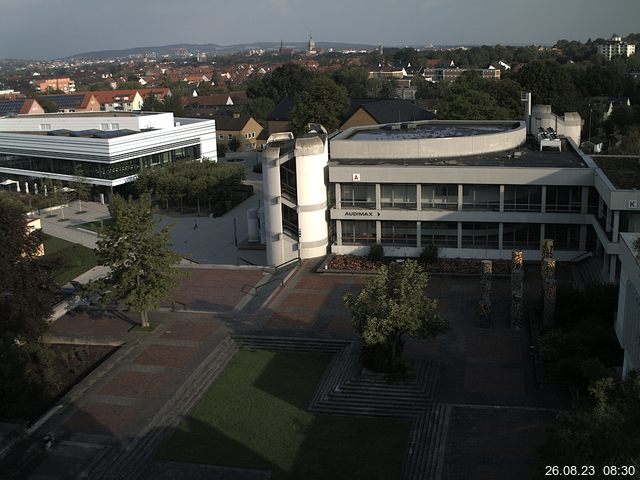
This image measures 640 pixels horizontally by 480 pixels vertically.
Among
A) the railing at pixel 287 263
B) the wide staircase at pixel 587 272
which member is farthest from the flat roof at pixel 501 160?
the railing at pixel 287 263

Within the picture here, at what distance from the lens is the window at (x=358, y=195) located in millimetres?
36875

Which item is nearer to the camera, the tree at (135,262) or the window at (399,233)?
the tree at (135,262)

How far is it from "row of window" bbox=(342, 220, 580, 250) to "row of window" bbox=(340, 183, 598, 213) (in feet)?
2.95

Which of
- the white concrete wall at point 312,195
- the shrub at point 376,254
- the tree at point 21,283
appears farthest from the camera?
the shrub at point 376,254

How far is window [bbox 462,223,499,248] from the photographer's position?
3578 centimetres

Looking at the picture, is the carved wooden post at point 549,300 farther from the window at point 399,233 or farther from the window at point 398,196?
the window at point 398,196

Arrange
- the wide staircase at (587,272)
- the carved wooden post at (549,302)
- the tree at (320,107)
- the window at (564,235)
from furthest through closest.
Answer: the tree at (320,107) < the window at (564,235) < the wide staircase at (587,272) < the carved wooden post at (549,302)

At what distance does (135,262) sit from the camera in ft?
92.1

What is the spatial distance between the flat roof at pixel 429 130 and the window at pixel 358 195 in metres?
5.09

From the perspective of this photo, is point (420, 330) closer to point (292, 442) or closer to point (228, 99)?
point (292, 442)

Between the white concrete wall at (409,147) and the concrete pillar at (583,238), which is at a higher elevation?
the white concrete wall at (409,147)

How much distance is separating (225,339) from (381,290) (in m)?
7.26

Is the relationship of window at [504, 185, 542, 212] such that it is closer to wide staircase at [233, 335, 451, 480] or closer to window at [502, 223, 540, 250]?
window at [502, 223, 540, 250]

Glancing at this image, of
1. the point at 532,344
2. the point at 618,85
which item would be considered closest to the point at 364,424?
the point at 532,344
